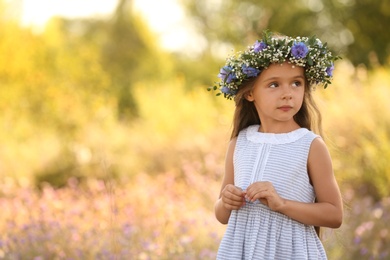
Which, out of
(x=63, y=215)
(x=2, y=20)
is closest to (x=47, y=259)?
(x=63, y=215)

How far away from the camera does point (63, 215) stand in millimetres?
6566

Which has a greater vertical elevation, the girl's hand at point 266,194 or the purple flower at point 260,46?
the purple flower at point 260,46

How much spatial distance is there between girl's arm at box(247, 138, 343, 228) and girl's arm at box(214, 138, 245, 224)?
0.06 metres

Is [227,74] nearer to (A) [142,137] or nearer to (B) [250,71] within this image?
(B) [250,71]

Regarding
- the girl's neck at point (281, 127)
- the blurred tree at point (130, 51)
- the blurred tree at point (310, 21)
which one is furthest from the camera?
the blurred tree at point (130, 51)

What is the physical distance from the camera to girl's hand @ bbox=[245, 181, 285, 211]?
2.85 metres

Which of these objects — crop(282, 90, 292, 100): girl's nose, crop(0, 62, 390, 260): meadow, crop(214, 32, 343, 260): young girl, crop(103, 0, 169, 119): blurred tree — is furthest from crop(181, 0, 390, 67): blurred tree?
crop(282, 90, 292, 100): girl's nose

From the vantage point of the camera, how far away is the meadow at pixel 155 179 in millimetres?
5488

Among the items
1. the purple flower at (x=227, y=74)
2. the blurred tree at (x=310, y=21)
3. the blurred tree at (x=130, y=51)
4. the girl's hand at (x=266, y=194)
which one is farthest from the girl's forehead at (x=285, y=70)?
the blurred tree at (x=130, y=51)

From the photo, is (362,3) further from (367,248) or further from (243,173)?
(243,173)

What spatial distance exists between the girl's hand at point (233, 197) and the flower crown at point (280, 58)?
17.7 inches

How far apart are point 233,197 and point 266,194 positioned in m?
0.14

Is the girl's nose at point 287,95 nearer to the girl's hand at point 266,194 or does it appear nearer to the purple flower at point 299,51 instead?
the purple flower at point 299,51

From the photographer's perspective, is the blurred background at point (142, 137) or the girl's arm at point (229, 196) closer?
the girl's arm at point (229, 196)
